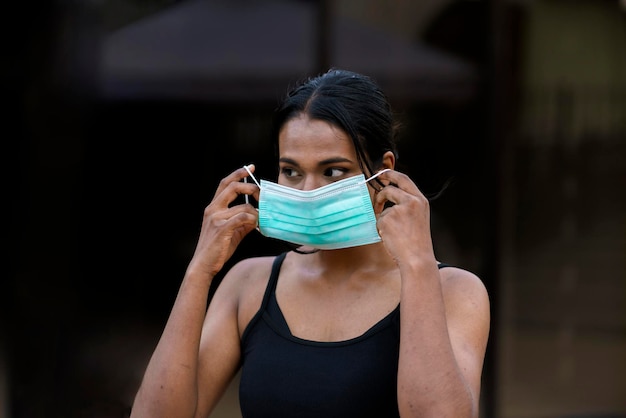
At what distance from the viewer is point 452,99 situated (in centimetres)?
600

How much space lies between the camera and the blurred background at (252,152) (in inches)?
229

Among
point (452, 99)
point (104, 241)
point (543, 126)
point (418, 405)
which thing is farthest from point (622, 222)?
point (418, 405)

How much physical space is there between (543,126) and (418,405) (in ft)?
13.9

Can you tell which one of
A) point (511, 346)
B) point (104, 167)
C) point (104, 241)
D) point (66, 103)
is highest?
point (66, 103)

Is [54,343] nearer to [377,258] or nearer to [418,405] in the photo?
[377,258]

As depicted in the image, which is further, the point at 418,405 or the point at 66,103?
the point at 66,103

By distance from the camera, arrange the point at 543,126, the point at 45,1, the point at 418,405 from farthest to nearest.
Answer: the point at 543,126 < the point at 45,1 < the point at 418,405

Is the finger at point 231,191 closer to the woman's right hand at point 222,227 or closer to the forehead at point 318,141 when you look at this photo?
the woman's right hand at point 222,227

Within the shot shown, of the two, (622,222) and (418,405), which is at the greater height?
(418,405)

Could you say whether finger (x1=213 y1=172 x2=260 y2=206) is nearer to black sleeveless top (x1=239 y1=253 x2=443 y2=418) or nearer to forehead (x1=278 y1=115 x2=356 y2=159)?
forehead (x1=278 y1=115 x2=356 y2=159)

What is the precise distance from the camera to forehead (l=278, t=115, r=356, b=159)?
2.48 metres

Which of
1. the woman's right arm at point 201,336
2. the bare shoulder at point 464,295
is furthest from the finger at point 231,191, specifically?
the bare shoulder at point 464,295

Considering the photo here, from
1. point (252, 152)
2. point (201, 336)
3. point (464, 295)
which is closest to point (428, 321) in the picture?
point (464, 295)

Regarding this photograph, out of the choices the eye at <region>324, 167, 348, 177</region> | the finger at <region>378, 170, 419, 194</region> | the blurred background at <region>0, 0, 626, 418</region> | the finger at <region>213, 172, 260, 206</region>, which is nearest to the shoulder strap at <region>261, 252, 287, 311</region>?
the finger at <region>213, 172, 260, 206</region>
